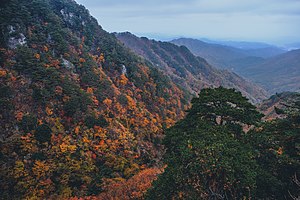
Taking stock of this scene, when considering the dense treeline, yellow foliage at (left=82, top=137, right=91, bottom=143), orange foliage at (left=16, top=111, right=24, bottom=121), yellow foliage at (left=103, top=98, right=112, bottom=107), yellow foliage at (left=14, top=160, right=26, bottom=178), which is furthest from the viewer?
yellow foliage at (left=103, top=98, right=112, bottom=107)

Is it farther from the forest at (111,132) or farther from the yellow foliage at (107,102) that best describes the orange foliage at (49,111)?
the yellow foliage at (107,102)

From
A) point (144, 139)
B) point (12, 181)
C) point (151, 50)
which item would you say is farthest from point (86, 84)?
point (151, 50)

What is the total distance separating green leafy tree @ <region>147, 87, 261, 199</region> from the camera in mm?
14594

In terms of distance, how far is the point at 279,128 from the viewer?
1895cm

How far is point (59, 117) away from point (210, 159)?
29578 millimetres

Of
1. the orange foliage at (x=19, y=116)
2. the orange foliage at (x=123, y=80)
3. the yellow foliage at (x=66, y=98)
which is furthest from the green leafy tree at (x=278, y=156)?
the orange foliage at (x=123, y=80)

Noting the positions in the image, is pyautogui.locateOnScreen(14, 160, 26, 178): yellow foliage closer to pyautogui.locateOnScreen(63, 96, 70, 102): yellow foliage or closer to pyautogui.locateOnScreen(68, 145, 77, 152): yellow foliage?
pyautogui.locateOnScreen(68, 145, 77, 152): yellow foliage

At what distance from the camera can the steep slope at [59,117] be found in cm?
3075

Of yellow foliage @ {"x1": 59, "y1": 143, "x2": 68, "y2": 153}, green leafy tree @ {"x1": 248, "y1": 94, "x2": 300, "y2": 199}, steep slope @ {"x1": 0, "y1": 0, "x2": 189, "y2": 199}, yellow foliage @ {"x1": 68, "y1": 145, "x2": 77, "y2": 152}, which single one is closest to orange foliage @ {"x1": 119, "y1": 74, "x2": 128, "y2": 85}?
steep slope @ {"x1": 0, "y1": 0, "x2": 189, "y2": 199}

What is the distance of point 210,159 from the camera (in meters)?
14.7

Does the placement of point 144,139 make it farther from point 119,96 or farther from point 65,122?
point 65,122

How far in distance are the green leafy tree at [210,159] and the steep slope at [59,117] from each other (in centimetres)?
1739

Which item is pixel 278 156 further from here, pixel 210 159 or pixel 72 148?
pixel 72 148

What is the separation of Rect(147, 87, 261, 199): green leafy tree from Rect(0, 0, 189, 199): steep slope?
17.4m
